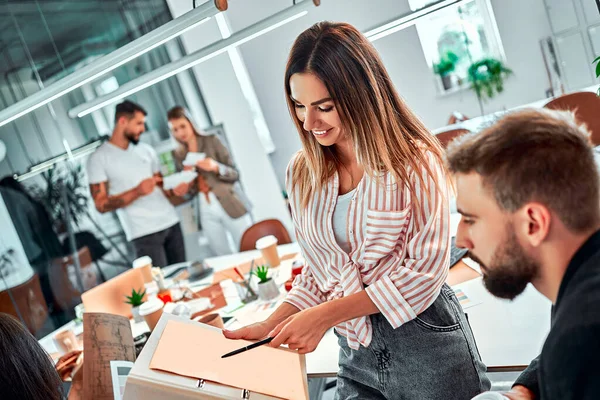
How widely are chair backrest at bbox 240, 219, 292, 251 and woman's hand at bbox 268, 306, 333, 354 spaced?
2270mm

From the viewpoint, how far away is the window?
4113 mm

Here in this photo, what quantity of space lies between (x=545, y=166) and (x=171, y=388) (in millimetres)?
852

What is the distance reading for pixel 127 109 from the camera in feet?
16.4

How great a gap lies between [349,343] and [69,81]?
6.16 ft

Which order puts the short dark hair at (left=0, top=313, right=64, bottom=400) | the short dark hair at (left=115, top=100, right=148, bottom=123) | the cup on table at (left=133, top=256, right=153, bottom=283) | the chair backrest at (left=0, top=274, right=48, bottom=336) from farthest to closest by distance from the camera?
the short dark hair at (left=115, top=100, right=148, bottom=123) → the chair backrest at (left=0, top=274, right=48, bottom=336) → the cup on table at (left=133, top=256, right=153, bottom=283) → the short dark hair at (left=0, top=313, right=64, bottom=400)

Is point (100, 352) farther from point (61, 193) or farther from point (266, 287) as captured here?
point (61, 193)

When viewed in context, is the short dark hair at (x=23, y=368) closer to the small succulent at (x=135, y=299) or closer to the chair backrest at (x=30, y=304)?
the small succulent at (x=135, y=299)

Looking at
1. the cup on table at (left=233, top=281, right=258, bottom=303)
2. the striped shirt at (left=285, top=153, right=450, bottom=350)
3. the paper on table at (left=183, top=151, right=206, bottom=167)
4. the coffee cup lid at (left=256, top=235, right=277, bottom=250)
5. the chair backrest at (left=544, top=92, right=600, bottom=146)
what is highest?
the paper on table at (left=183, top=151, right=206, bottom=167)

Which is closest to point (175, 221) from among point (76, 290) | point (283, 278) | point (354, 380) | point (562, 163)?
point (76, 290)

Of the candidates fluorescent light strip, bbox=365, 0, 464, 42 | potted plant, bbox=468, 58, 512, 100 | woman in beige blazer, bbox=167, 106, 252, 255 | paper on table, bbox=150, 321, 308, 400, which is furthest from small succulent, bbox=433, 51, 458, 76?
paper on table, bbox=150, 321, 308, 400

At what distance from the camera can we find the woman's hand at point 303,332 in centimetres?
144

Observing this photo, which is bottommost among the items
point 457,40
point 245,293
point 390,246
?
point 245,293

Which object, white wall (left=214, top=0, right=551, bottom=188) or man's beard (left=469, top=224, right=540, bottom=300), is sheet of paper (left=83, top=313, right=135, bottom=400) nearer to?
man's beard (left=469, top=224, right=540, bottom=300)

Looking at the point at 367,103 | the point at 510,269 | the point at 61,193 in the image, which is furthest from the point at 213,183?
the point at 510,269
